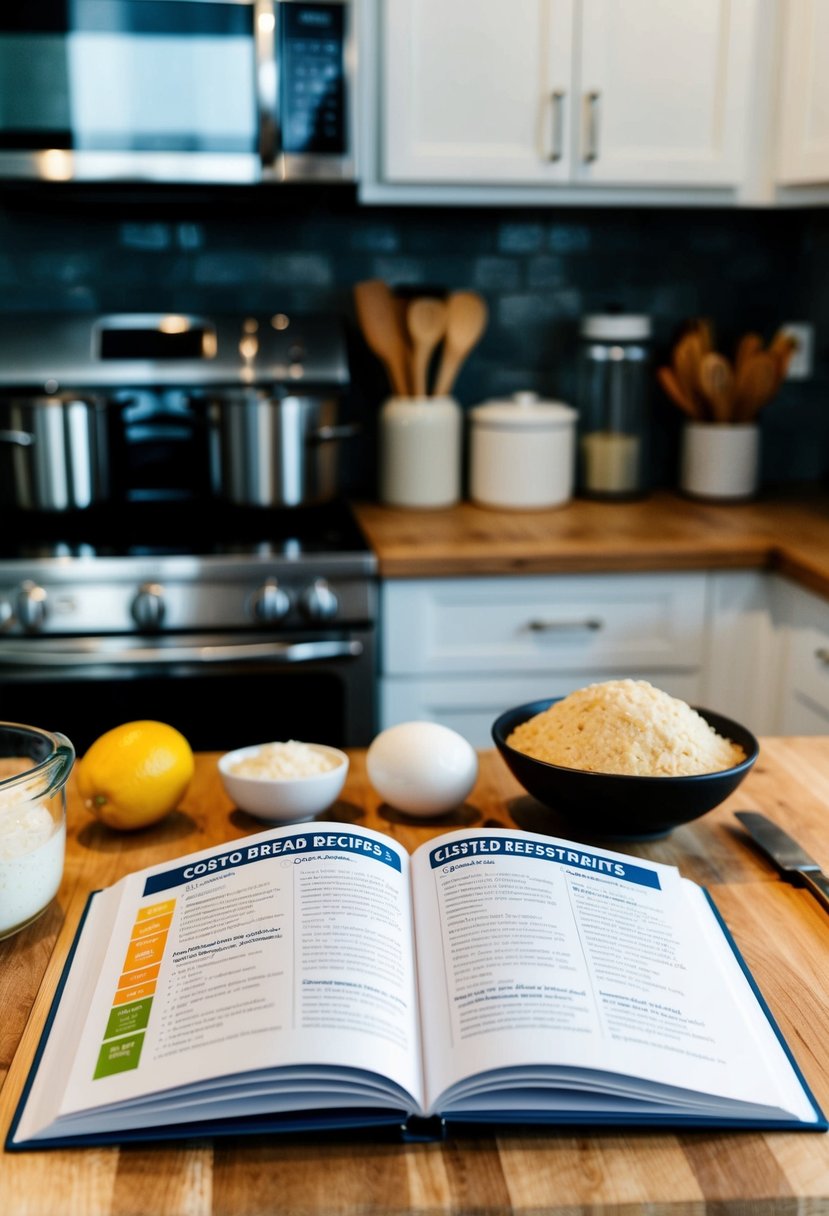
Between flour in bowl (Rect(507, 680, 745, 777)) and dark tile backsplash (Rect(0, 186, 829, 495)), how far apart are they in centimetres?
163

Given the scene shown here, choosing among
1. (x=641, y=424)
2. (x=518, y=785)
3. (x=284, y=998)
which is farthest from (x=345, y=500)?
(x=284, y=998)

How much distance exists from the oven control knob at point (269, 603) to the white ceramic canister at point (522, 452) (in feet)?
1.99

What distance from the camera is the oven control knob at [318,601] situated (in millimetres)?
2070

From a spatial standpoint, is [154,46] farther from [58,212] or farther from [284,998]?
[284,998]

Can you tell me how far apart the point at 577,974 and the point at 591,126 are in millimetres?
1914

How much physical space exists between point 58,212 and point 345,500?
841 millimetres

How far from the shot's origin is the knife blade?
0.97 m

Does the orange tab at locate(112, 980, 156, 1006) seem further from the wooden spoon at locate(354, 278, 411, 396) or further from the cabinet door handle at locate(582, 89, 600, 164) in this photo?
the cabinet door handle at locate(582, 89, 600, 164)

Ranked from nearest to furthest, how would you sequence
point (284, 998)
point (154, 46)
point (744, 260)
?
1. point (284, 998)
2. point (154, 46)
3. point (744, 260)

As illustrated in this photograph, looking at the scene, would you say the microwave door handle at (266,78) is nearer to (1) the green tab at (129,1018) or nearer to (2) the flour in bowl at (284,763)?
(2) the flour in bowl at (284,763)

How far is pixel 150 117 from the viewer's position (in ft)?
7.03

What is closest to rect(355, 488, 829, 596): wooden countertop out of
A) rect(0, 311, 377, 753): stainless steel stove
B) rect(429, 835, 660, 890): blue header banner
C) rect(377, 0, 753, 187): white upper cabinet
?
rect(0, 311, 377, 753): stainless steel stove

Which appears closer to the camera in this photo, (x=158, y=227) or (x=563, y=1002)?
(x=563, y=1002)

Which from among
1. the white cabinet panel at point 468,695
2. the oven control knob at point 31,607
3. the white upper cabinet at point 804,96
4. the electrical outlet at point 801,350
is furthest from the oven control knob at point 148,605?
the electrical outlet at point 801,350
